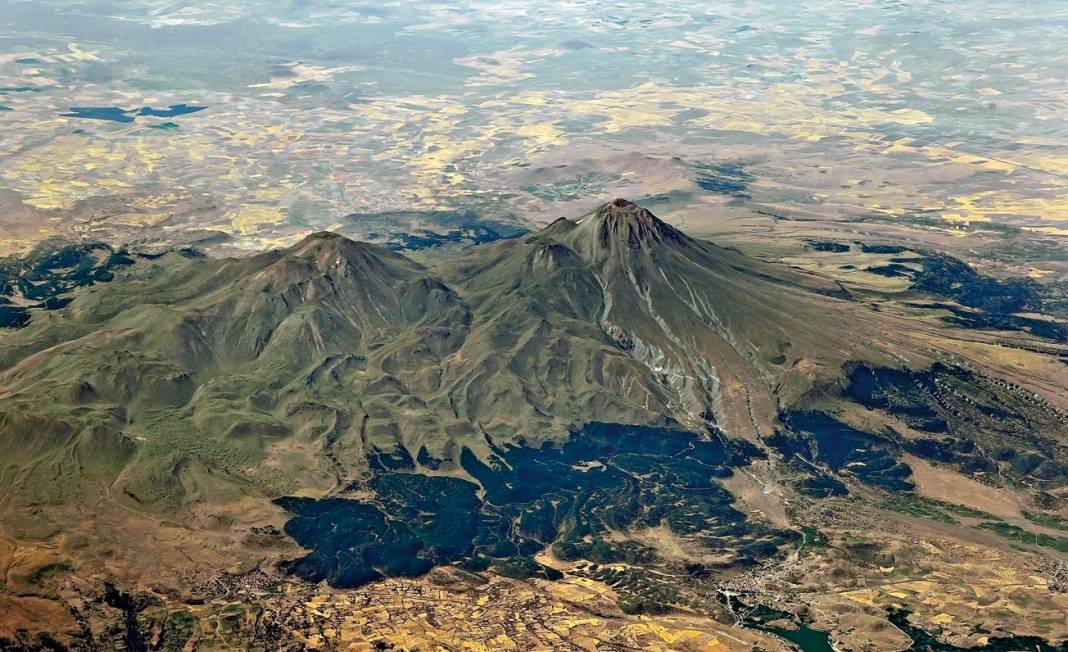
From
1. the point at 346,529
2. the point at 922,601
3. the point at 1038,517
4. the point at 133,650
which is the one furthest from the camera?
the point at 1038,517

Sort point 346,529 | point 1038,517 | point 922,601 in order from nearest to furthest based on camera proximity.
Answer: point 922,601, point 346,529, point 1038,517

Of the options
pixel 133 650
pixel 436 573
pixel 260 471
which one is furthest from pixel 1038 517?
pixel 133 650

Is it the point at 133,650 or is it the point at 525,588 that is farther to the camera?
the point at 525,588

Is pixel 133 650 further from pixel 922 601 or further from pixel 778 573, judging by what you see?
pixel 922 601

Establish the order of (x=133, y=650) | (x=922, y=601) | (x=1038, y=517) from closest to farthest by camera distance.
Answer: (x=133, y=650) → (x=922, y=601) → (x=1038, y=517)

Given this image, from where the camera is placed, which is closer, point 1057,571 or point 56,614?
point 56,614

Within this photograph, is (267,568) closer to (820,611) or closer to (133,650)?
(133,650)

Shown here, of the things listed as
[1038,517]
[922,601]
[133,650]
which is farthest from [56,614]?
[1038,517]
